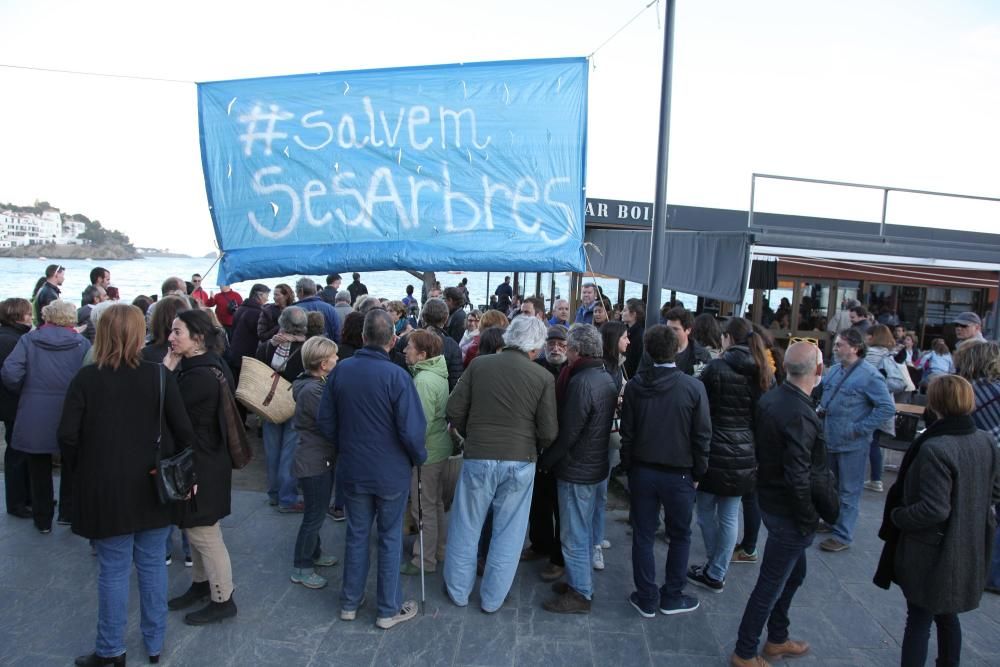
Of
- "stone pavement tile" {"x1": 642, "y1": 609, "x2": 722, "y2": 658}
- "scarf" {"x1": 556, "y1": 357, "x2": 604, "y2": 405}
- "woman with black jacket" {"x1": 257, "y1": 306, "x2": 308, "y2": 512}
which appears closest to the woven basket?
"woman with black jacket" {"x1": 257, "y1": 306, "x2": 308, "y2": 512}

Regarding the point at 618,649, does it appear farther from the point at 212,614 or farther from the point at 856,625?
the point at 212,614

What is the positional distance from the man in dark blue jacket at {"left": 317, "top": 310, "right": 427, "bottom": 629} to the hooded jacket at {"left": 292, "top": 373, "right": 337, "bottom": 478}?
375 mm

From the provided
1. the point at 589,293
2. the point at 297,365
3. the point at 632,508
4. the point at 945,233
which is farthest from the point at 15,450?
Result: the point at 945,233

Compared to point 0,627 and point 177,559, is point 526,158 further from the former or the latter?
point 0,627

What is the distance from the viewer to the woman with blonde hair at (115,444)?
121 inches

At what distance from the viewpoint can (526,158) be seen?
189 inches

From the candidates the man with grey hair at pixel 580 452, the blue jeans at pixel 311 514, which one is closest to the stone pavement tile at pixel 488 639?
the man with grey hair at pixel 580 452

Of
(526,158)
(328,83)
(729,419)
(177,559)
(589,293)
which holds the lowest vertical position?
(177,559)

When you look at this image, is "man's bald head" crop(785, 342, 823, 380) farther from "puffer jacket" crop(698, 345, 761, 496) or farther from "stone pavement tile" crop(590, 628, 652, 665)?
"stone pavement tile" crop(590, 628, 652, 665)

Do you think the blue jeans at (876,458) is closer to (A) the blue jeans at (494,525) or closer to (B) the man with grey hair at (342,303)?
(A) the blue jeans at (494,525)

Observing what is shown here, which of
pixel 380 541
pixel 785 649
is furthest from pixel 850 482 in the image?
pixel 380 541

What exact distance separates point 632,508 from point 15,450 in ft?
16.2

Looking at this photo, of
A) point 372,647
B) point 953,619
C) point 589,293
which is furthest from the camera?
point 589,293

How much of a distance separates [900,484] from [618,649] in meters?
1.81
